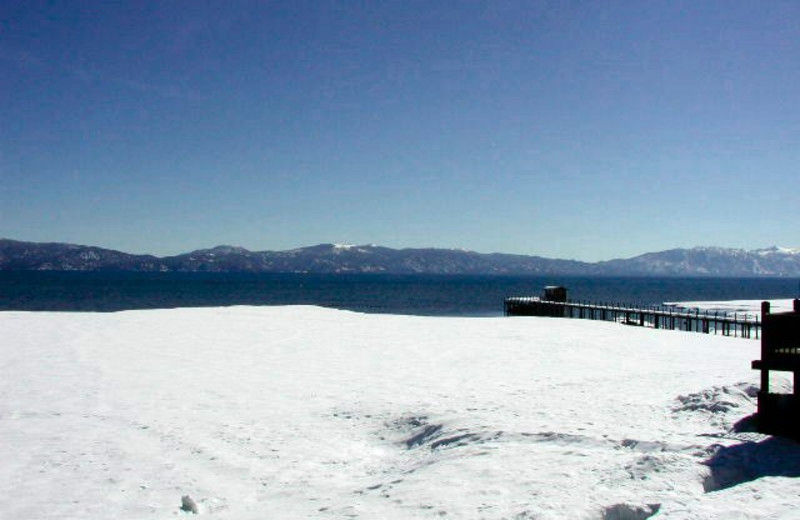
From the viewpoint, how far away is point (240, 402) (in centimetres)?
1339

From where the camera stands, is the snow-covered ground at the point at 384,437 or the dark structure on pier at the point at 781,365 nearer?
the snow-covered ground at the point at 384,437

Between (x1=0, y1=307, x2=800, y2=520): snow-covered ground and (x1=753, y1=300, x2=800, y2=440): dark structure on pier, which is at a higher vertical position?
(x1=753, y1=300, x2=800, y2=440): dark structure on pier

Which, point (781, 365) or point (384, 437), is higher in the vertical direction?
point (781, 365)

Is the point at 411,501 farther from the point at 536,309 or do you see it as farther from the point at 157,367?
the point at 536,309

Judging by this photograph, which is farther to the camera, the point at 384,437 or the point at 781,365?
the point at 384,437

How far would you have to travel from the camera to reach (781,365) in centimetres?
887

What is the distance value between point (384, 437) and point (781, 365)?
20.2 ft

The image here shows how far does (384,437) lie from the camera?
35.9 ft

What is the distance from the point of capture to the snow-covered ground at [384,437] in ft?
23.8

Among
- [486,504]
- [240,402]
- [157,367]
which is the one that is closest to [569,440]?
[486,504]

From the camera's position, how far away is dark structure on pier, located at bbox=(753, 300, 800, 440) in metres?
8.71

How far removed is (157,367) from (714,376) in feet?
48.3

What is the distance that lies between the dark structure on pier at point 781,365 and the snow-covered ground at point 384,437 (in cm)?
33

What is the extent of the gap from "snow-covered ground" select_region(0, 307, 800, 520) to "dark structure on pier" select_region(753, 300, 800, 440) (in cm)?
33
